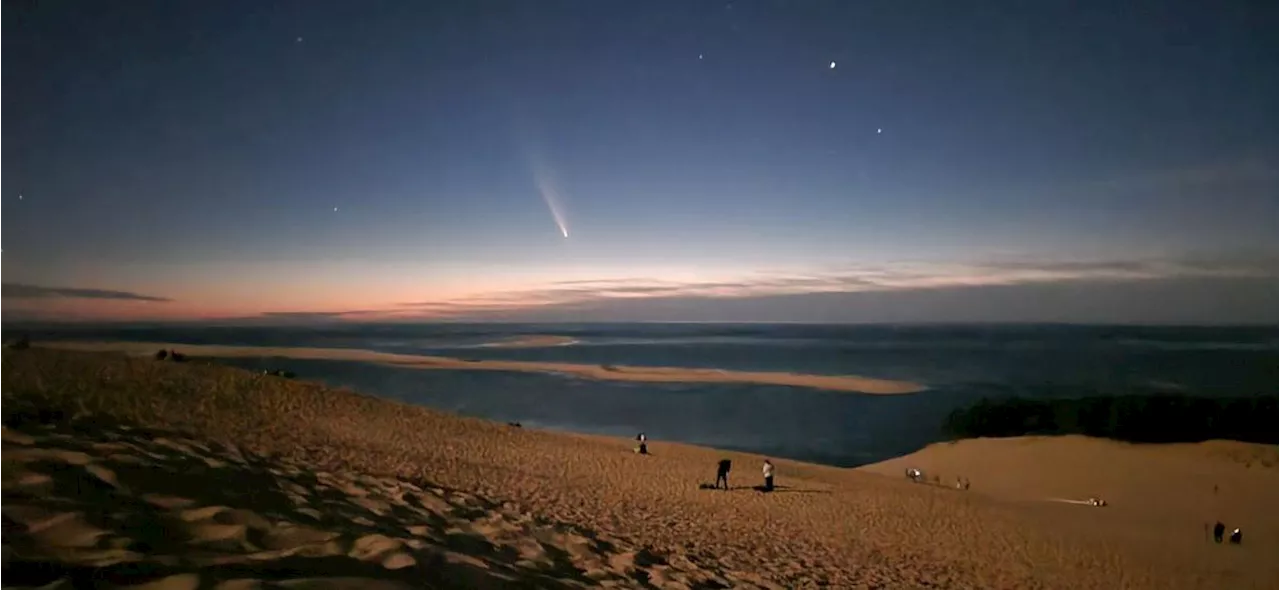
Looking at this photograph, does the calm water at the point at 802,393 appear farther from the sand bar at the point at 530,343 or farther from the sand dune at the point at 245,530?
the sand bar at the point at 530,343

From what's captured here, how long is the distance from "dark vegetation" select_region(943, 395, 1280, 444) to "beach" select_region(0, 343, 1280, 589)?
2.45 m

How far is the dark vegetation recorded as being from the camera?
84.0ft

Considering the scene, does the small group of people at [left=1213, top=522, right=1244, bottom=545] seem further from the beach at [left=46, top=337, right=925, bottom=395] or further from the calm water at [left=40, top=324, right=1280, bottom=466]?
the beach at [left=46, top=337, right=925, bottom=395]

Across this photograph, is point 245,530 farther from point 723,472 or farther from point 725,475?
point 725,475

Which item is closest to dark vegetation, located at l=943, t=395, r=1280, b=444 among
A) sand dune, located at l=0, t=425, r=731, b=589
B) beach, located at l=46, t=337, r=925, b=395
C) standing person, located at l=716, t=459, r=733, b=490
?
beach, located at l=46, t=337, r=925, b=395

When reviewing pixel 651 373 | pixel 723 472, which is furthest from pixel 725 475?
pixel 651 373

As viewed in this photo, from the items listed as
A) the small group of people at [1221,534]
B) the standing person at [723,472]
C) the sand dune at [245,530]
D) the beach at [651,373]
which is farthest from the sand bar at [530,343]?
the sand dune at [245,530]

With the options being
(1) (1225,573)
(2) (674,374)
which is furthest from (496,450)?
(2) (674,374)

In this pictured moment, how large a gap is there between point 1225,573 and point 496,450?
49.5 feet

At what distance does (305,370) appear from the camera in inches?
2050

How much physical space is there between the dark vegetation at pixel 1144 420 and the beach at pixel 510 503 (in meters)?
2.45

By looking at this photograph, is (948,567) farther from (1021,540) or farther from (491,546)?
(491,546)

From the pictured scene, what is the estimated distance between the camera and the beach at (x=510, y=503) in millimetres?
4184

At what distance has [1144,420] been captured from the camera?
2611cm
